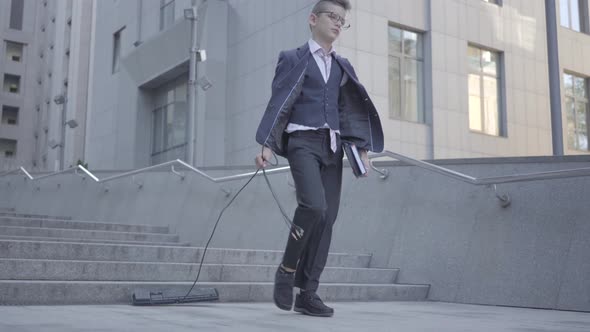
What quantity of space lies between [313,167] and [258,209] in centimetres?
507

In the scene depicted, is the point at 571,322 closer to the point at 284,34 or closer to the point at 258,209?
the point at 258,209

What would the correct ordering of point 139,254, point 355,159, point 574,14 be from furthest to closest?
point 574,14 < point 139,254 < point 355,159

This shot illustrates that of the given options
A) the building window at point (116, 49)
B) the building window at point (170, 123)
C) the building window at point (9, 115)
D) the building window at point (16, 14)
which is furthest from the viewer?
the building window at point (16, 14)

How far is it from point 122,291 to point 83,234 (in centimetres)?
419

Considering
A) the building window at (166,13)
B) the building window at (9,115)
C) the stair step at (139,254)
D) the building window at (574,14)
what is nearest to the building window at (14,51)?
the building window at (9,115)

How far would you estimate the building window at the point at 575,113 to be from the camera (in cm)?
2145

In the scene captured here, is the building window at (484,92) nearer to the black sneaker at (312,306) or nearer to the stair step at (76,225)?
the stair step at (76,225)

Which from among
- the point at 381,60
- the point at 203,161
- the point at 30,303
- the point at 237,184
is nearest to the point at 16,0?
the point at 203,161

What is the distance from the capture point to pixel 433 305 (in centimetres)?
587

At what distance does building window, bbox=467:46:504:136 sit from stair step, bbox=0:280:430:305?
13775 mm

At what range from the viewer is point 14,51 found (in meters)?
57.3

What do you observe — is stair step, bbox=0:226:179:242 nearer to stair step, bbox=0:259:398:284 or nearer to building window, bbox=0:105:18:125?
stair step, bbox=0:259:398:284

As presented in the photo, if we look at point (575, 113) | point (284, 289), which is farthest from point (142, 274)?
point (575, 113)

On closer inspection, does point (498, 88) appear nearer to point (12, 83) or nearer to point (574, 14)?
point (574, 14)
